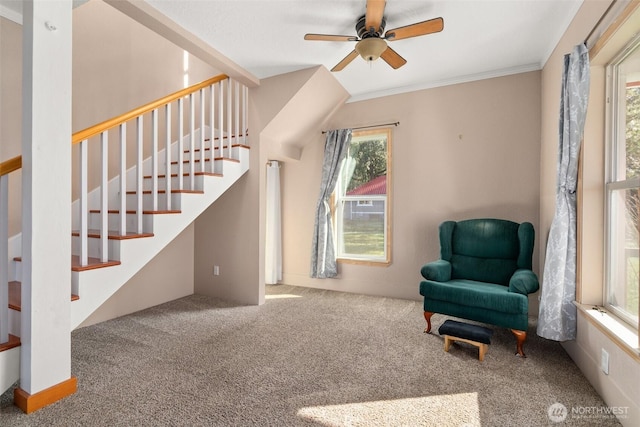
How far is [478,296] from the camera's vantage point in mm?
2424

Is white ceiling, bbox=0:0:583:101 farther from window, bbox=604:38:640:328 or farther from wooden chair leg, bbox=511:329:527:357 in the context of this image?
wooden chair leg, bbox=511:329:527:357

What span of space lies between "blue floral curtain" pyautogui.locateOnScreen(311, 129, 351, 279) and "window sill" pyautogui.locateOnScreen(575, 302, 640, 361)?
2601mm

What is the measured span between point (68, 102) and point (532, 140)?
4037mm

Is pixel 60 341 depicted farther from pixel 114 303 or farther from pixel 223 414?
pixel 114 303

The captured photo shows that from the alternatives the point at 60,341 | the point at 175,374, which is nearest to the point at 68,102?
the point at 60,341

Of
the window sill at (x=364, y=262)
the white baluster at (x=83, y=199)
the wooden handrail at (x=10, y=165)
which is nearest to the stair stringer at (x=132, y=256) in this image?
the white baluster at (x=83, y=199)

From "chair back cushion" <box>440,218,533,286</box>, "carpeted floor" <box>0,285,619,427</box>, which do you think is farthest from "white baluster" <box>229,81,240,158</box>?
"chair back cushion" <box>440,218,533,286</box>

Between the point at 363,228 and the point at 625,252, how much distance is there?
2.63m

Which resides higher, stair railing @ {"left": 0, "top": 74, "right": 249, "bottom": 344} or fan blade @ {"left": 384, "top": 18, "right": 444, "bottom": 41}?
fan blade @ {"left": 384, "top": 18, "right": 444, "bottom": 41}

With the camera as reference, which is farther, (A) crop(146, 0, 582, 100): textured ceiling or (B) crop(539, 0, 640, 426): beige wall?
(A) crop(146, 0, 582, 100): textured ceiling

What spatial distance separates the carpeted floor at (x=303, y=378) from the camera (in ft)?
5.32

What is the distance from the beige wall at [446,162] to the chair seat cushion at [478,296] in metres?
1.09

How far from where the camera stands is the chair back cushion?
2.87 m

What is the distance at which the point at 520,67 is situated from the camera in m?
3.23
